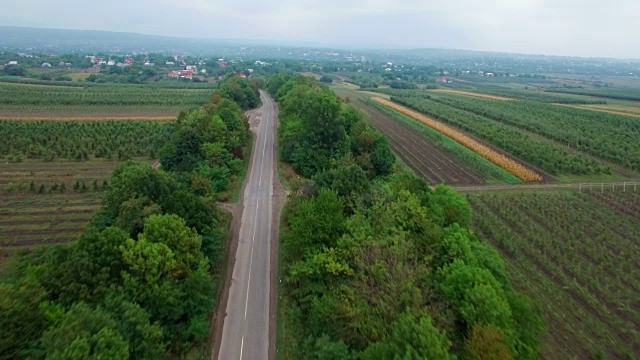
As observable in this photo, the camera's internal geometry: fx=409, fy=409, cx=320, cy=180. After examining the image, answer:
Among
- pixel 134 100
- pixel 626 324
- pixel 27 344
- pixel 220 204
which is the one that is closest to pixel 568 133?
pixel 626 324

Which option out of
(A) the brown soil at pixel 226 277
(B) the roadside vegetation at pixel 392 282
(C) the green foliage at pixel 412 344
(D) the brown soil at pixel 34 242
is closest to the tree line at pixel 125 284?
(A) the brown soil at pixel 226 277

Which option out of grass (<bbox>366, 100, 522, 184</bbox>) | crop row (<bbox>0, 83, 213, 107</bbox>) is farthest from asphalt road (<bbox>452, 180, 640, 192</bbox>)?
crop row (<bbox>0, 83, 213, 107</bbox>)

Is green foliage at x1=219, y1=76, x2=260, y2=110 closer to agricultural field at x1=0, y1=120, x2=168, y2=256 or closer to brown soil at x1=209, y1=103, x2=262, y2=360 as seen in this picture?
agricultural field at x1=0, y1=120, x2=168, y2=256

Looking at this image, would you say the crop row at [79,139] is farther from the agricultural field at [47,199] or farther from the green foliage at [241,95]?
the green foliage at [241,95]

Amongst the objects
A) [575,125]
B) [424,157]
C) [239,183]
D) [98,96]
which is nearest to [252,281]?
[239,183]

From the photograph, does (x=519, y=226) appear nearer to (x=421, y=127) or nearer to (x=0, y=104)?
(x=421, y=127)

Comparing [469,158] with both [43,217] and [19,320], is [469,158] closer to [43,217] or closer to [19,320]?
[43,217]
